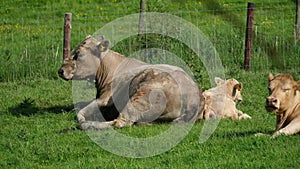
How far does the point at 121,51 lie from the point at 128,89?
4.45 m

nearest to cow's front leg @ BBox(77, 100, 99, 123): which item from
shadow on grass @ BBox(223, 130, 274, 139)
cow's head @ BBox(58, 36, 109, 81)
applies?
cow's head @ BBox(58, 36, 109, 81)

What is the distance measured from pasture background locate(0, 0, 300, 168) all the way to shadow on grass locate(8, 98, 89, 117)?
0.02m

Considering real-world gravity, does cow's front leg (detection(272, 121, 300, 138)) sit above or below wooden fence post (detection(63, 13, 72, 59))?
below

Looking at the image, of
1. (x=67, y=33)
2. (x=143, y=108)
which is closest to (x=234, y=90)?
(x=143, y=108)

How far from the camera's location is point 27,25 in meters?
18.1

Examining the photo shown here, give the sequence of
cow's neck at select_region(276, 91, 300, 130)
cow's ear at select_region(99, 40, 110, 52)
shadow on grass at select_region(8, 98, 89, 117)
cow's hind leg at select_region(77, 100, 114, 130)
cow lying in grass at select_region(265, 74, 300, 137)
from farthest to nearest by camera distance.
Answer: cow's ear at select_region(99, 40, 110, 52) < shadow on grass at select_region(8, 98, 89, 117) < cow's hind leg at select_region(77, 100, 114, 130) < cow's neck at select_region(276, 91, 300, 130) < cow lying in grass at select_region(265, 74, 300, 137)

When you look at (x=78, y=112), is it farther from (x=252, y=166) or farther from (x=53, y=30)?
(x=53, y=30)

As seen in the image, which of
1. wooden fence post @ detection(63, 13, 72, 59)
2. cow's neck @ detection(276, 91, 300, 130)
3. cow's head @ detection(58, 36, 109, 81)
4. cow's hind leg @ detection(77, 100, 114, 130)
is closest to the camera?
cow's neck @ detection(276, 91, 300, 130)

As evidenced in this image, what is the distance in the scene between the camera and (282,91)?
7.54m

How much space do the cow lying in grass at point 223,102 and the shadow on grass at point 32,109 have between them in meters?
1.97

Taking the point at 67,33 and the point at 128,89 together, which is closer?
the point at 128,89

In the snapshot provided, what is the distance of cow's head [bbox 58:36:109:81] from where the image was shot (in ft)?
32.7

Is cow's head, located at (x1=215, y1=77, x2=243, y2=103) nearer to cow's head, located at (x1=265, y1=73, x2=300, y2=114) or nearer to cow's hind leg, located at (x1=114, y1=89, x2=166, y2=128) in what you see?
cow's hind leg, located at (x1=114, y1=89, x2=166, y2=128)

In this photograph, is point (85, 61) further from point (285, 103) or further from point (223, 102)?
point (285, 103)
